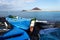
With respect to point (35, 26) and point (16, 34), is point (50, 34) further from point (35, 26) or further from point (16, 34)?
point (16, 34)

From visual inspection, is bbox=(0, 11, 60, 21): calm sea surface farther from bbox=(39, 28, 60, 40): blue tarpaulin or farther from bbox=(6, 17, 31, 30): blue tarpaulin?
bbox=(39, 28, 60, 40): blue tarpaulin

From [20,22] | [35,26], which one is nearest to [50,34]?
[35,26]

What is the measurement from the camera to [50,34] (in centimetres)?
157

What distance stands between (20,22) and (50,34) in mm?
507

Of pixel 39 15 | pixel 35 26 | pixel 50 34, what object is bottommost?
pixel 50 34

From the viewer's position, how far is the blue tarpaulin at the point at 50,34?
5.11 ft

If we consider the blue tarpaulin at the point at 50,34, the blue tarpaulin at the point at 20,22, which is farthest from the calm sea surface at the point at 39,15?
the blue tarpaulin at the point at 50,34

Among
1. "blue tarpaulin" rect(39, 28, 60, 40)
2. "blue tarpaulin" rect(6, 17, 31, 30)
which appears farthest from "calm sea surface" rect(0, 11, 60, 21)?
"blue tarpaulin" rect(39, 28, 60, 40)

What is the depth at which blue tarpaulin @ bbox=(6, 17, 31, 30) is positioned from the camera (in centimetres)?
159

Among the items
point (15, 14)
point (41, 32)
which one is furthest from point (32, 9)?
point (41, 32)

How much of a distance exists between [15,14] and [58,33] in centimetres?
73

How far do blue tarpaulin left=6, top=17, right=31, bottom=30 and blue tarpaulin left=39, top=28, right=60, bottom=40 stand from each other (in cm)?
25

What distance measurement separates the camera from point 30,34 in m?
1.57

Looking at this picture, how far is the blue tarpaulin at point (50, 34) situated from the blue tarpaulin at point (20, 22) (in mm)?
249
